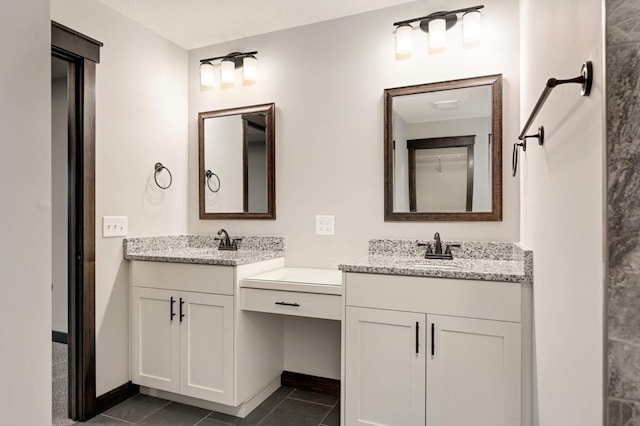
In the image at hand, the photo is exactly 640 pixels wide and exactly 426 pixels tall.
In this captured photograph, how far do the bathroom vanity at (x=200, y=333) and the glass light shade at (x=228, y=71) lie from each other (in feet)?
4.03

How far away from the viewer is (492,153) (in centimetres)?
212

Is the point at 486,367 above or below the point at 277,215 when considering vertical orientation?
below

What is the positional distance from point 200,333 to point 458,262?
4.90 feet

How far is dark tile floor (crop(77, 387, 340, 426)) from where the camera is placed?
2.11 metres

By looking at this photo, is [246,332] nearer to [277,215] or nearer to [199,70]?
[277,215]

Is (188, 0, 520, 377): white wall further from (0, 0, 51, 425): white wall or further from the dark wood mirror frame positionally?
(0, 0, 51, 425): white wall

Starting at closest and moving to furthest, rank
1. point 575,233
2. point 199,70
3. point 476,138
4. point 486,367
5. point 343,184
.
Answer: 1. point 575,233
2. point 486,367
3. point 476,138
4. point 343,184
5. point 199,70

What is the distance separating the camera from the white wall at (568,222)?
0.72 m

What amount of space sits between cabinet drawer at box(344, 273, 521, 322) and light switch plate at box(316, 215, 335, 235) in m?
0.62

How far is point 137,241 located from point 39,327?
4.90 feet

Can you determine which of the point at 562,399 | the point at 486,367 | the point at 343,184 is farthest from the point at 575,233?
the point at 343,184

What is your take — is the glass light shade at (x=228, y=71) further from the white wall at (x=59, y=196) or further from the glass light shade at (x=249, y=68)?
the white wall at (x=59, y=196)

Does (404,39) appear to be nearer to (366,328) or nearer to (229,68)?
(229,68)

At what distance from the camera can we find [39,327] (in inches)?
40.6
